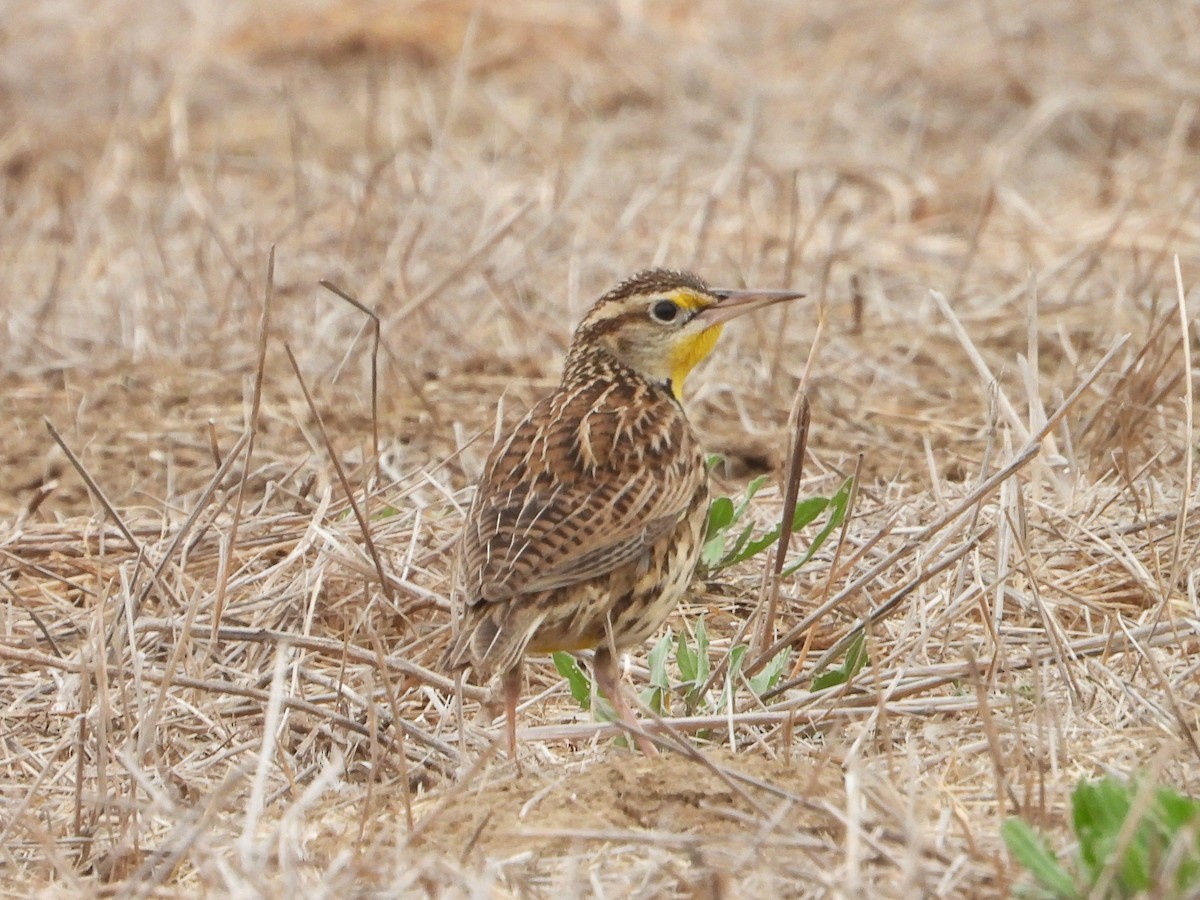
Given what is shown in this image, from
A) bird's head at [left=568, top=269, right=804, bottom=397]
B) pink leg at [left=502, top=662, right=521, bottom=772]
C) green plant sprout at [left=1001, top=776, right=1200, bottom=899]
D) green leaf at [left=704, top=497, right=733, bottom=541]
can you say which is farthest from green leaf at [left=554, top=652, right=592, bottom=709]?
green plant sprout at [left=1001, top=776, right=1200, bottom=899]

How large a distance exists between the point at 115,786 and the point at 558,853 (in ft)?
3.68

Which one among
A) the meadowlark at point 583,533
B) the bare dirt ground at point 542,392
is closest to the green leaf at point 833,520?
the bare dirt ground at point 542,392

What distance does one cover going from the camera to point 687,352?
5531 millimetres

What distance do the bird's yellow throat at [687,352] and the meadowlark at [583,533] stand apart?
6.3 inches

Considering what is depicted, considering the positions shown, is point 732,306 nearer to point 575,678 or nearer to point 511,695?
point 575,678

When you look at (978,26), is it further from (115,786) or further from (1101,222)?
(115,786)

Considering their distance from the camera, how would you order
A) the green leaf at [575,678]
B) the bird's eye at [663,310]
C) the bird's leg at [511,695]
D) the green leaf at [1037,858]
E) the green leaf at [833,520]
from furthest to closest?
the bird's eye at [663,310], the green leaf at [833,520], the green leaf at [575,678], the bird's leg at [511,695], the green leaf at [1037,858]

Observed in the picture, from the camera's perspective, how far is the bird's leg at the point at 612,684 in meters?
4.50

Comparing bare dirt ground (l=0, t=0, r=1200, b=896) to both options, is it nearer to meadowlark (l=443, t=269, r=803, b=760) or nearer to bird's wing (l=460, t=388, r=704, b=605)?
meadowlark (l=443, t=269, r=803, b=760)

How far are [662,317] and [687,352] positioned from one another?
12 cm

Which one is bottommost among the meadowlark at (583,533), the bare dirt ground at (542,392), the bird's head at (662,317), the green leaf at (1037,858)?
the bare dirt ground at (542,392)

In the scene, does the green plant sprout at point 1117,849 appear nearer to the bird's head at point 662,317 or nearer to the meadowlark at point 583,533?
the meadowlark at point 583,533

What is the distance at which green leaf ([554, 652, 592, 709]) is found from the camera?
480 cm

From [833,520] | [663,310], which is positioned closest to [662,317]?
[663,310]
